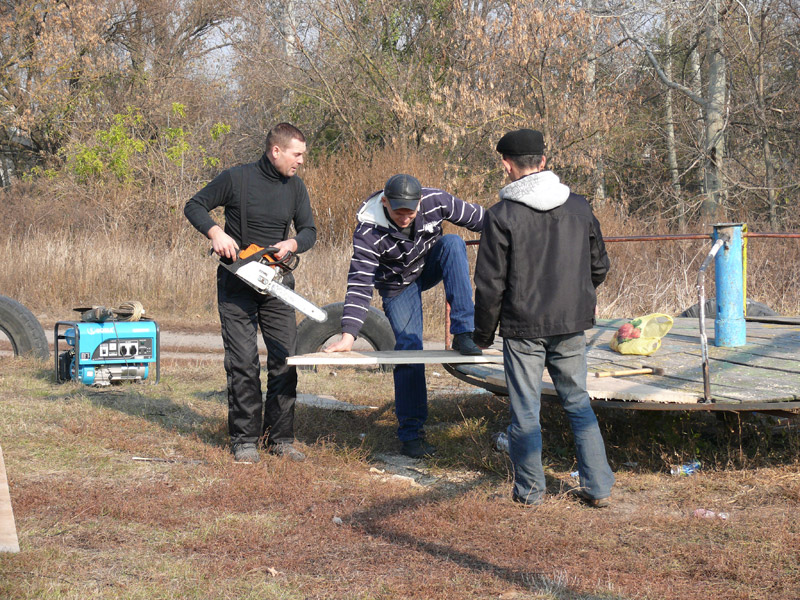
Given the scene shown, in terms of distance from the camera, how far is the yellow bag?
20.8 ft

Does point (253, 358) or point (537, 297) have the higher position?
point (537, 297)

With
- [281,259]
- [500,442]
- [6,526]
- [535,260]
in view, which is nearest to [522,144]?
[535,260]

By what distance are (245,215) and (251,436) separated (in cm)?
151

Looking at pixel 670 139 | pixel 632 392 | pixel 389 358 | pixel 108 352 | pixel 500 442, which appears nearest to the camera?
pixel 632 392

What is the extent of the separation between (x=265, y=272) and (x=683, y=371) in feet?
9.49

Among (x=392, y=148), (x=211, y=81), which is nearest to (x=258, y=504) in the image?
(x=392, y=148)

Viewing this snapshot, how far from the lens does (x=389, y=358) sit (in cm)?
519

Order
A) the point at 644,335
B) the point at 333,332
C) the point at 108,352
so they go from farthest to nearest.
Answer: the point at 333,332 → the point at 108,352 → the point at 644,335

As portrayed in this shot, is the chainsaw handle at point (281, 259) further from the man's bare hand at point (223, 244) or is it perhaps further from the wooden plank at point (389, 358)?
the wooden plank at point (389, 358)

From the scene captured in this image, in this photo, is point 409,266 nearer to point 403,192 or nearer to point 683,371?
point 403,192

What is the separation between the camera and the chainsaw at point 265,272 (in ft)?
17.7

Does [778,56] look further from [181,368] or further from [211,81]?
[211,81]

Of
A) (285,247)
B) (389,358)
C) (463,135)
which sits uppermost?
(463,135)

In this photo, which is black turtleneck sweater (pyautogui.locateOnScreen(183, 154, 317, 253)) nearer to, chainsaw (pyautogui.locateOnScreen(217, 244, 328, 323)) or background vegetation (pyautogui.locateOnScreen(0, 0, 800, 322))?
chainsaw (pyautogui.locateOnScreen(217, 244, 328, 323))
